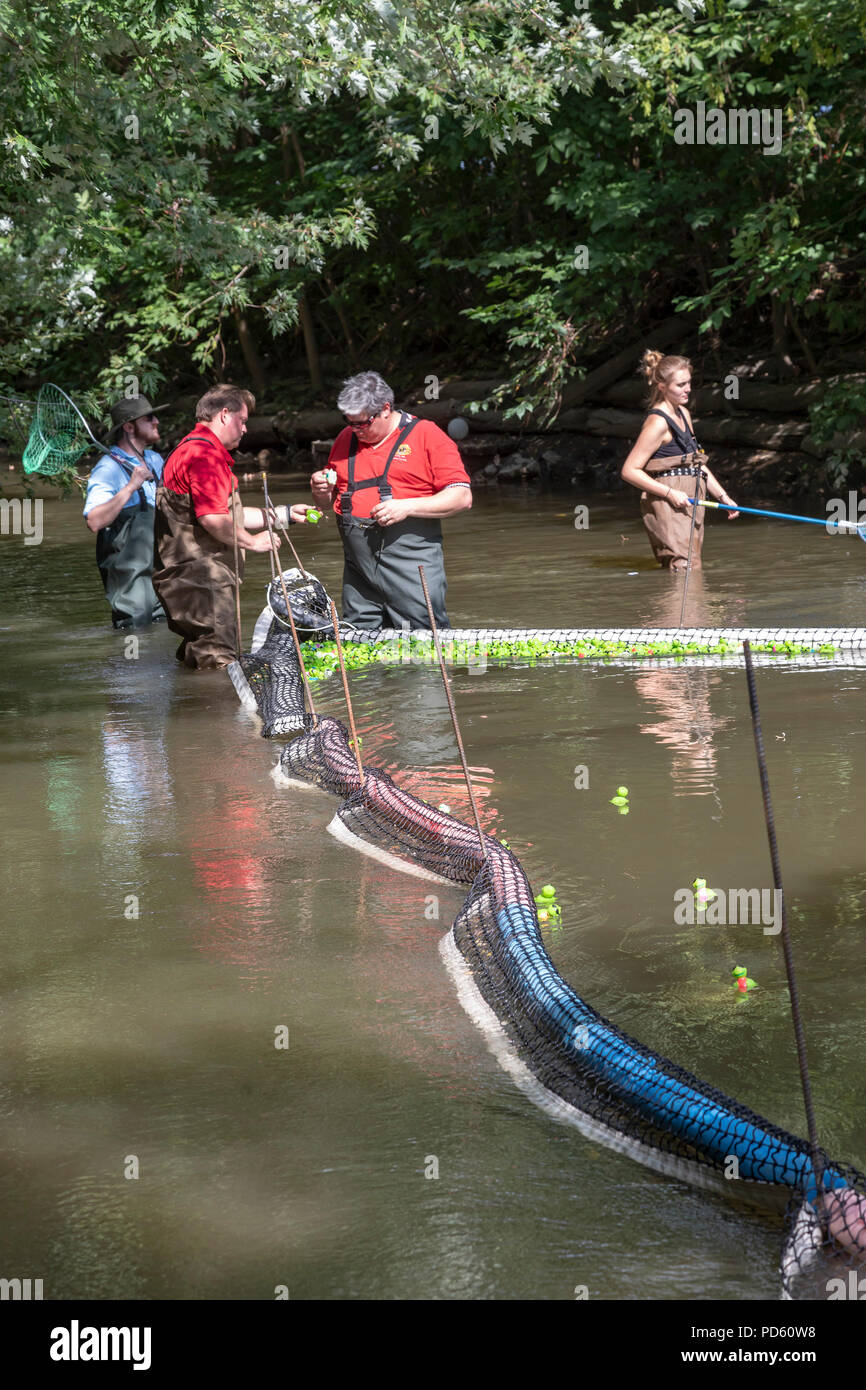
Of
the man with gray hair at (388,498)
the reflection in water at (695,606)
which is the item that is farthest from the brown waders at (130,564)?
the reflection in water at (695,606)

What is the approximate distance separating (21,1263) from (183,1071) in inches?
38.7

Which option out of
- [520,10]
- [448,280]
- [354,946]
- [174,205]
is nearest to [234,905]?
[354,946]

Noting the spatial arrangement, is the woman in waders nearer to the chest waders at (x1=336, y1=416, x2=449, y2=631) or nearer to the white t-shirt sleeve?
the chest waders at (x1=336, y1=416, x2=449, y2=631)

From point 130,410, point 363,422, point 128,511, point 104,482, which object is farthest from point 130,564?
point 363,422

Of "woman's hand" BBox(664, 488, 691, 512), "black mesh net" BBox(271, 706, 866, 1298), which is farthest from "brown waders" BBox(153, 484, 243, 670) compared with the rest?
"black mesh net" BBox(271, 706, 866, 1298)

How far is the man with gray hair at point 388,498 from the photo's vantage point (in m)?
9.67

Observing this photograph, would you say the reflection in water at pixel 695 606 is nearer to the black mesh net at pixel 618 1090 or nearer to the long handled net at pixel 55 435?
the long handled net at pixel 55 435

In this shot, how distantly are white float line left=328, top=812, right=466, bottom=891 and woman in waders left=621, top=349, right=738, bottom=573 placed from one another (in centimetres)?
615

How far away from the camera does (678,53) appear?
17516 mm

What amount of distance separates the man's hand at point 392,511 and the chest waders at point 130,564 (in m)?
2.97

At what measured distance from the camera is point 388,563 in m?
10.2
